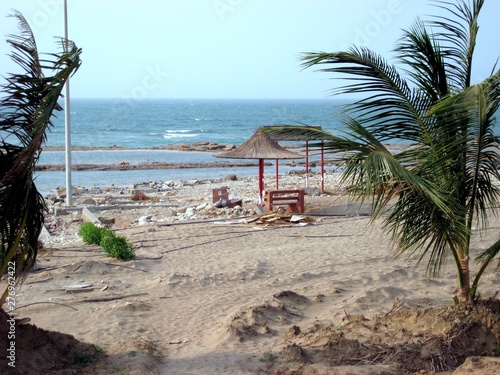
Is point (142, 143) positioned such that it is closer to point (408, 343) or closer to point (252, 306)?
point (252, 306)

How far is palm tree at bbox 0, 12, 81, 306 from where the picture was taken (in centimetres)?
514

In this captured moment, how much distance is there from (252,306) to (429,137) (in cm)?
317

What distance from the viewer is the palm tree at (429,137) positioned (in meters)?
5.75

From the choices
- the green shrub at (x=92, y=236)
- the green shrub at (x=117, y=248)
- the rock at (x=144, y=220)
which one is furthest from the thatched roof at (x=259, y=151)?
the green shrub at (x=117, y=248)

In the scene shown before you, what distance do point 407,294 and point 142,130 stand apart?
65.8 metres

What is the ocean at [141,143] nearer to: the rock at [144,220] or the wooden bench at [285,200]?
the wooden bench at [285,200]


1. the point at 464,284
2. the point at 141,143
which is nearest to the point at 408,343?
the point at 464,284

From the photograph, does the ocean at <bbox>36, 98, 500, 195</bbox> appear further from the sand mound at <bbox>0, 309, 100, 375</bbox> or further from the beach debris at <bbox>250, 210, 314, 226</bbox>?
the beach debris at <bbox>250, 210, 314, 226</bbox>

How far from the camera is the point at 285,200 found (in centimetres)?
1638

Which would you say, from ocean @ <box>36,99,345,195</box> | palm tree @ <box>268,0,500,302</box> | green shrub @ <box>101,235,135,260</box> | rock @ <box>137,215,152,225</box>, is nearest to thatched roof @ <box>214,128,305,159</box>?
ocean @ <box>36,99,345,195</box>

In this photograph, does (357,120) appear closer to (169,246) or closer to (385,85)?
(385,85)

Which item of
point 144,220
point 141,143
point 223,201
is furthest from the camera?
point 141,143

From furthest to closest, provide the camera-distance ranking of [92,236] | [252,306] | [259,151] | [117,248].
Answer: [259,151]
[92,236]
[117,248]
[252,306]

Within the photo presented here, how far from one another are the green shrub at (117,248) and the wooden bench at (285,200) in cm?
564
